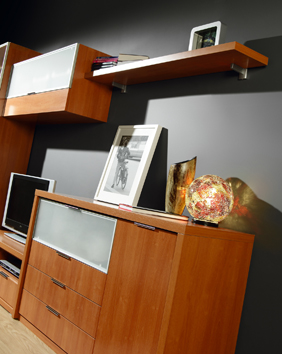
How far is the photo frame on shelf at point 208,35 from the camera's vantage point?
2.06m

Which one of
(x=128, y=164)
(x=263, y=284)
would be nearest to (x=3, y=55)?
(x=128, y=164)

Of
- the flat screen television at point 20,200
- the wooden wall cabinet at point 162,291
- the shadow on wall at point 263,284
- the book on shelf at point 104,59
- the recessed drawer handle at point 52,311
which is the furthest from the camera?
the flat screen television at point 20,200

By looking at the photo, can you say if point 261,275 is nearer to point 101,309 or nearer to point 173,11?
point 101,309

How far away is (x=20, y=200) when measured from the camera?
3449 mm

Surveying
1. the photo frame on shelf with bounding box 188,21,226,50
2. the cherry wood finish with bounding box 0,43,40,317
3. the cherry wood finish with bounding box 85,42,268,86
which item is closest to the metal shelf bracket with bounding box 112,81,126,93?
the cherry wood finish with bounding box 85,42,268,86

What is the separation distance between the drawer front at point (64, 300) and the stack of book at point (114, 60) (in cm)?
147

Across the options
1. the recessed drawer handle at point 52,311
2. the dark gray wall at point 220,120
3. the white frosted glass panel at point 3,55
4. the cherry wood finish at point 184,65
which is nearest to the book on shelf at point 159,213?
the dark gray wall at point 220,120

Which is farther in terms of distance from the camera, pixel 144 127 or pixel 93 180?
pixel 93 180

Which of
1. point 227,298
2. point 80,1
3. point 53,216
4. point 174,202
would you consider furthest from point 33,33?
point 227,298

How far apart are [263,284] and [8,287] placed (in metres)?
1.81

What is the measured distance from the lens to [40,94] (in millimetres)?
3115

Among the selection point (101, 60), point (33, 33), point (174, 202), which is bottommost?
point (174, 202)

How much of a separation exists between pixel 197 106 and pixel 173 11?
2.53 feet

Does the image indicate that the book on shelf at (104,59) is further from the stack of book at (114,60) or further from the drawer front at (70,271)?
the drawer front at (70,271)
